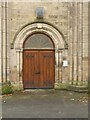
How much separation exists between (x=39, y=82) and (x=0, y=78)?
210cm

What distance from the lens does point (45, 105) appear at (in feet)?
38.5

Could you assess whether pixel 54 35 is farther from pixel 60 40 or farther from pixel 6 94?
pixel 6 94

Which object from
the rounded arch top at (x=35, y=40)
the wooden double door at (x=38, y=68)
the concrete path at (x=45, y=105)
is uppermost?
the rounded arch top at (x=35, y=40)

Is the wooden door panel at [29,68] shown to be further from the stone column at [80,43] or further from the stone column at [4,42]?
the stone column at [80,43]

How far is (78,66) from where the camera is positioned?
15.2 metres

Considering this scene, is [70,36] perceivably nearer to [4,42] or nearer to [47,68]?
[47,68]

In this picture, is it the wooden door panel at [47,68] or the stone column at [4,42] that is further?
the wooden door panel at [47,68]

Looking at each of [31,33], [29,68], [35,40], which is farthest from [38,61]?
[31,33]

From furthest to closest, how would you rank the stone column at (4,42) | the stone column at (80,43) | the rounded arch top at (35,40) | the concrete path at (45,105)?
the rounded arch top at (35,40)
the stone column at (80,43)
the stone column at (4,42)
the concrete path at (45,105)

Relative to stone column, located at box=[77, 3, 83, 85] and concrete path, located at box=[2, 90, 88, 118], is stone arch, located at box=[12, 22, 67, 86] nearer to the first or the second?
stone column, located at box=[77, 3, 83, 85]

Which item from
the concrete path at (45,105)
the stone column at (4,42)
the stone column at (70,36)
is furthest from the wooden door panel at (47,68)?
the stone column at (4,42)

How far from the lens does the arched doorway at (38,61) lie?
1551 centimetres

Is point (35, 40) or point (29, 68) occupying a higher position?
point (35, 40)

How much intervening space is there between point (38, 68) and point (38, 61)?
373 mm
